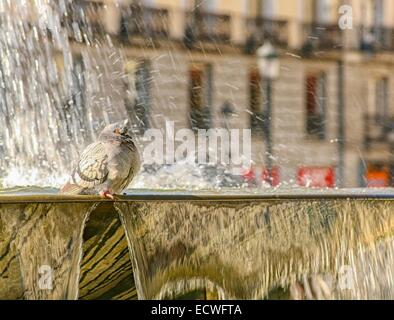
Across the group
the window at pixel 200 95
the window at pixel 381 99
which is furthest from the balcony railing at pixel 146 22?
the window at pixel 381 99

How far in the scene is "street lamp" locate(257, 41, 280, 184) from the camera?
11.7 metres

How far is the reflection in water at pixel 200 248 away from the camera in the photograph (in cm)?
259

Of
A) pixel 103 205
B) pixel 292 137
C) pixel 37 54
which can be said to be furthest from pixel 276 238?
pixel 292 137

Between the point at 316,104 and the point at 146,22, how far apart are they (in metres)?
4.68

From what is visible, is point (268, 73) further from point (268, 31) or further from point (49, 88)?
point (268, 31)

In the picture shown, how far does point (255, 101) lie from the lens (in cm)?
1772

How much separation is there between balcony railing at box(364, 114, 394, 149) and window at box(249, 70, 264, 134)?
73.3 inches

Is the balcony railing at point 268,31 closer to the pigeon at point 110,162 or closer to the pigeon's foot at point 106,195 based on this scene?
the pigeon at point 110,162

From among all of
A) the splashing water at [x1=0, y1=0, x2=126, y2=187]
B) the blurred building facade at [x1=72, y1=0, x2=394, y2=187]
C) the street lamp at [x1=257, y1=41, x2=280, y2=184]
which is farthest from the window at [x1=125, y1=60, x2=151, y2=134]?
the street lamp at [x1=257, y1=41, x2=280, y2=184]

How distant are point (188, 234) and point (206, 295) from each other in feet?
0.58

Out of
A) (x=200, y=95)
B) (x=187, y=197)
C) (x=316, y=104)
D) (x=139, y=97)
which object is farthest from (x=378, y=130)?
(x=187, y=197)

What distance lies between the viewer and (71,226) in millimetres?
2572

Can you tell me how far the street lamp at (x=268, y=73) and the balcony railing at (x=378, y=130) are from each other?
5.83 ft
